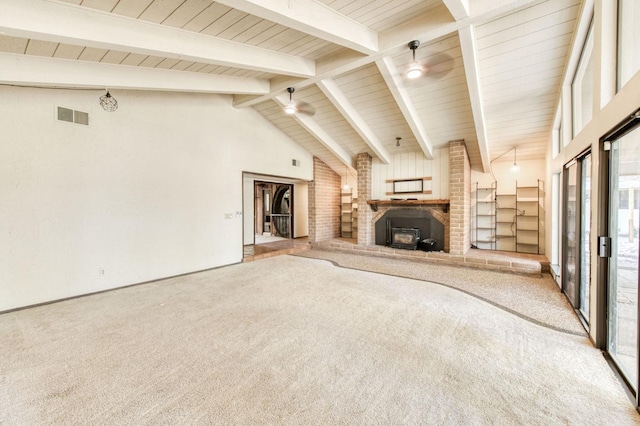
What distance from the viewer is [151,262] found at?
4359 mm

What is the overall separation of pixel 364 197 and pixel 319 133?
6.66 feet

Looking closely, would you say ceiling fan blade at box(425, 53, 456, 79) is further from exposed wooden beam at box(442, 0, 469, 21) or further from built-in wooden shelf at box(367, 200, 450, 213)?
built-in wooden shelf at box(367, 200, 450, 213)

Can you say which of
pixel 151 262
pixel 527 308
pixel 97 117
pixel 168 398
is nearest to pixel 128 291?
pixel 151 262

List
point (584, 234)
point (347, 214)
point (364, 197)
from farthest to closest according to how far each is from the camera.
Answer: point (347, 214), point (364, 197), point (584, 234)

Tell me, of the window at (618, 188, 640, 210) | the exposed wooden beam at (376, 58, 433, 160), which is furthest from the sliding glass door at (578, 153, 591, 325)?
the exposed wooden beam at (376, 58, 433, 160)

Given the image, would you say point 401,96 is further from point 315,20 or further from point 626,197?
point 626,197

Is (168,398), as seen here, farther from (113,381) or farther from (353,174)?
(353,174)

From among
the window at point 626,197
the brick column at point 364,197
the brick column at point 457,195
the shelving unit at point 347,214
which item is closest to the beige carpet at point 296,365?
the window at point 626,197

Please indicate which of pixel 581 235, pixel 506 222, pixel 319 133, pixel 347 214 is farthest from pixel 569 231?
pixel 347 214

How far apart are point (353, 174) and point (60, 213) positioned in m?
6.70

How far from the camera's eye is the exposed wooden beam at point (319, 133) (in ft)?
16.4

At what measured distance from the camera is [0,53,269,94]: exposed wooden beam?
279cm

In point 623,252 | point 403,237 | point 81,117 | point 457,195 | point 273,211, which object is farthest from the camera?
point 273,211

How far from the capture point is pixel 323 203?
798cm
